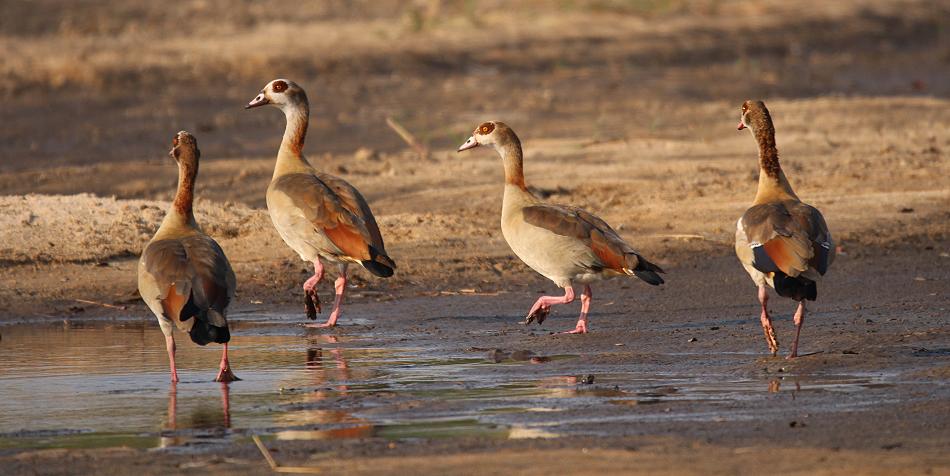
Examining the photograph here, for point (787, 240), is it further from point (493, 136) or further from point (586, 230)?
point (493, 136)

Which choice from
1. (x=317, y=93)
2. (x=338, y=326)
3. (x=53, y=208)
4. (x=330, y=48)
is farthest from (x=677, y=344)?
(x=330, y=48)

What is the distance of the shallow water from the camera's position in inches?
312

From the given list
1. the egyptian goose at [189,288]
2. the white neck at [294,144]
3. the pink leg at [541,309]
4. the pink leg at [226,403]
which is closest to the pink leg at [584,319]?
the pink leg at [541,309]

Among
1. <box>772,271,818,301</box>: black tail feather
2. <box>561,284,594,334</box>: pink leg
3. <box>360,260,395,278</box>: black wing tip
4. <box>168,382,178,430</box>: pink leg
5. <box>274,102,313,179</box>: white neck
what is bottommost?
<box>168,382,178,430</box>: pink leg

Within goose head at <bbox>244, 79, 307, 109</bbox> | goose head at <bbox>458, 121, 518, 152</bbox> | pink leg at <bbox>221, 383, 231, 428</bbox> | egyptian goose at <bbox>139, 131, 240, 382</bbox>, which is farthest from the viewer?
goose head at <bbox>244, 79, 307, 109</bbox>

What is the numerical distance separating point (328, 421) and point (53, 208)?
700cm

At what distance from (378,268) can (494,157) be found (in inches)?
277

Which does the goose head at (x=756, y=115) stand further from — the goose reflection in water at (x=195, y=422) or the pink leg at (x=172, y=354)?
the goose reflection in water at (x=195, y=422)

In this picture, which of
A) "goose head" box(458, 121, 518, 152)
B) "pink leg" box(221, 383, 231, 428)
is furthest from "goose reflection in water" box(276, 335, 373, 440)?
"goose head" box(458, 121, 518, 152)

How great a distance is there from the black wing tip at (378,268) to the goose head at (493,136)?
1653mm

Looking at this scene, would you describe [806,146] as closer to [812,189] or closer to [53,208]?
[812,189]

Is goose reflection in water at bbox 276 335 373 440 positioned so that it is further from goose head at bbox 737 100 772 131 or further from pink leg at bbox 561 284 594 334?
goose head at bbox 737 100 772 131

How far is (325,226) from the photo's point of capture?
12.0m

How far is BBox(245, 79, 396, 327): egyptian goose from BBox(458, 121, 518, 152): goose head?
1243 millimetres
